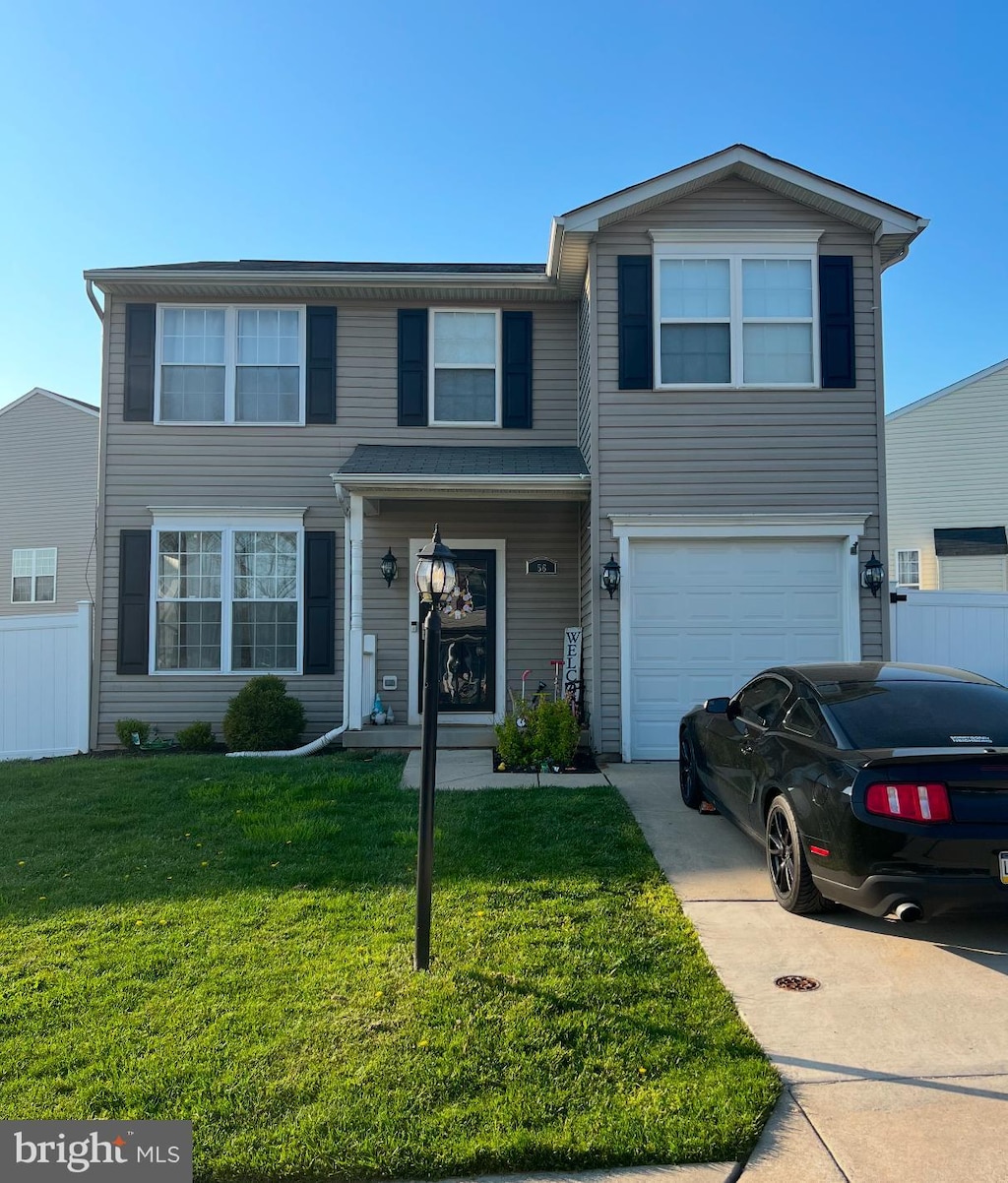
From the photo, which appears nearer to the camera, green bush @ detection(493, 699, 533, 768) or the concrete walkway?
the concrete walkway

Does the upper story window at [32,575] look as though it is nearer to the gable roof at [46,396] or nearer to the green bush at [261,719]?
the gable roof at [46,396]

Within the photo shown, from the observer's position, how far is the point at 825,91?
11.5 meters

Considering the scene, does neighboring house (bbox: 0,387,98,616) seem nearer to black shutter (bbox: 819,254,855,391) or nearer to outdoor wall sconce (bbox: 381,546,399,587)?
outdoor wall sconce (bbox: 381,546,399,587)

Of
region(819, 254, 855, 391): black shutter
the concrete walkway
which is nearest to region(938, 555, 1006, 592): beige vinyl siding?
region(819, 254, 855, 391): black shutter

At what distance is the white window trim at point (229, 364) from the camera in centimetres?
1083

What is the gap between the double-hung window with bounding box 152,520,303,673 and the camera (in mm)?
10719

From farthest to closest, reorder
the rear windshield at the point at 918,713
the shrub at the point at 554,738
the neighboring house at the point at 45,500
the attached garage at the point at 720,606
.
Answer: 1. the neighboring house at the point at 45,500
2. the attached garage at the point at 720,606
3. the shrub at the point at 554,738
4. the rear windshield at the point at 918,713

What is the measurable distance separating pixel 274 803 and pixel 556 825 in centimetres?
235

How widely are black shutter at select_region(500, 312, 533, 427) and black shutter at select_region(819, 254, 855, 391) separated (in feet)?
11.8

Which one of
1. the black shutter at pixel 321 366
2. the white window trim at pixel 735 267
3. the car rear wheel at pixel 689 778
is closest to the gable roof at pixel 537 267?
the black shutter at pixel 321 366

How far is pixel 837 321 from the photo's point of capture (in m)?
9.46

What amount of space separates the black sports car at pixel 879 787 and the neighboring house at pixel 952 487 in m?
12.5

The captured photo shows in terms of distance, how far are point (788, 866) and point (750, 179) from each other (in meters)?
7.90

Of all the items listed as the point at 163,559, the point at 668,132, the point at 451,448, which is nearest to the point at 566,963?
the point at 451,448
